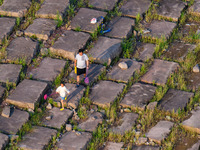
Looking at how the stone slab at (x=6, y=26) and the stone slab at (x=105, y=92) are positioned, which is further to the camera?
the stone slab at (x=6, y=26)

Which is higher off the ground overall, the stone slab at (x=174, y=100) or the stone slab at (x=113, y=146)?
the stone slab at (x=174, y=100)

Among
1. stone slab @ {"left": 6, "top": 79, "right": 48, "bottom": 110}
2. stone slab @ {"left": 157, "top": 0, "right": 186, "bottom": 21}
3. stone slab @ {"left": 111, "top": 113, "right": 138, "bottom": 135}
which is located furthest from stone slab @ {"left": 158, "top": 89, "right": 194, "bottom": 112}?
stone slab @ {"left": 157, "top": 0, "right": 186, "bottom": 21}

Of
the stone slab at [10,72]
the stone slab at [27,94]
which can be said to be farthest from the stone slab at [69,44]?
the stone slab at [27,94]

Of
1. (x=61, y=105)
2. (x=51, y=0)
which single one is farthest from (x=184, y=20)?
(x=61, y=105)

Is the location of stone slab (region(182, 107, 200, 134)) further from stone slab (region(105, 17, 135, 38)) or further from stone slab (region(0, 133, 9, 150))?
stone slab (region(0, 133, 9, 150))

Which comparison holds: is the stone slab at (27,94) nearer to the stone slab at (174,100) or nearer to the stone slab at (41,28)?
the stone slab at (41,28)

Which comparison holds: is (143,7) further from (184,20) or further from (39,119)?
(39,119)
